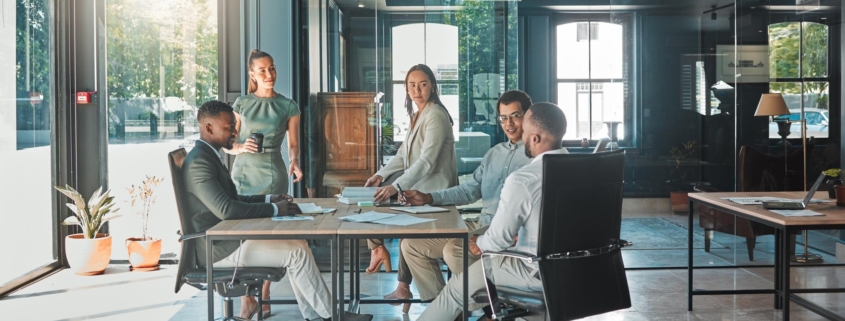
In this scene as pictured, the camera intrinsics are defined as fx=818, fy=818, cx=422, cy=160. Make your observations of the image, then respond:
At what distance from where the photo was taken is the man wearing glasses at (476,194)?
4297mm

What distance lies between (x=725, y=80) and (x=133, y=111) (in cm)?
500

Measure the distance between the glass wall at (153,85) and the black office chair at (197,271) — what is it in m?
3.20

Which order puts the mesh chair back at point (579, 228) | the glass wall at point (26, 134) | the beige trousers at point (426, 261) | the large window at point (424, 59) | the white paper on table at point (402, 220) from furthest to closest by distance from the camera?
the large window at point (424, 59) < the glass wall at point (26, 134) < the beige trousers at point (426, 261) < the white paper on table at point (402, 220) < the mesh chair back at point (579, 228)

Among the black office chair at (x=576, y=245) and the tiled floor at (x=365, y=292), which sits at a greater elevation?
the black office chair at (x=576, y=245)

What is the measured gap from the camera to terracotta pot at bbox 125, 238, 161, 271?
657 cm

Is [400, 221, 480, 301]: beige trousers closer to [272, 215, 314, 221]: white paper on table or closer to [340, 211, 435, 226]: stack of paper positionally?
[340, 211, 435, 226]: stack of paper

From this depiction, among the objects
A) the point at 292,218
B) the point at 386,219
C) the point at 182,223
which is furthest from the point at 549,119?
the point at 182,223

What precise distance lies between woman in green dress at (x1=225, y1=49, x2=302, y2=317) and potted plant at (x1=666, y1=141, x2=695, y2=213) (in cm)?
351

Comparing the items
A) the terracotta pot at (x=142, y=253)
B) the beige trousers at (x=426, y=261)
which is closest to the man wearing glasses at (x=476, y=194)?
the beige trousers at (x=426, y=261)

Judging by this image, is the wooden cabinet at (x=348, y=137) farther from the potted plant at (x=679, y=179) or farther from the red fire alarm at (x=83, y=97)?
the potted plant at (x=679, y=179)

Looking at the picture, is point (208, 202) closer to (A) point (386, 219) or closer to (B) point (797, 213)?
(A) point (386, 219)

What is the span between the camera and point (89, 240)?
6375 mm

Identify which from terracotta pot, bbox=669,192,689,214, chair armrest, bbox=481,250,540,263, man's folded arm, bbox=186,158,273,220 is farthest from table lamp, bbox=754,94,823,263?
man's folded arm, bbox=186,158,273,220

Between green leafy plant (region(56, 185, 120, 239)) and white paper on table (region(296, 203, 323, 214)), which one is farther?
green leafy plant (region(56, 185, 120, 239))
